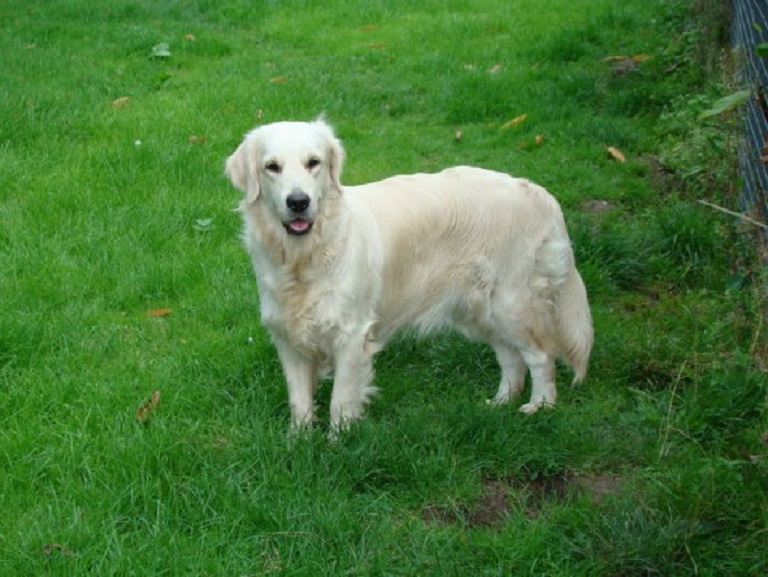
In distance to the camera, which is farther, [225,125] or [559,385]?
[225,125]

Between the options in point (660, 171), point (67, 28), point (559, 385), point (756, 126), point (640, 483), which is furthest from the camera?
point (67, 28)

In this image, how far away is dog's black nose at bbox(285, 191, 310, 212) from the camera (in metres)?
3.53

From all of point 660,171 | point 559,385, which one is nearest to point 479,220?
point 559,385

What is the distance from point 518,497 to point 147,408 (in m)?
1.48

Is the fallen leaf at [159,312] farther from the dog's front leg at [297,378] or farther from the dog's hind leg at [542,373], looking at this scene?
the dog's hind leg at [542,373]

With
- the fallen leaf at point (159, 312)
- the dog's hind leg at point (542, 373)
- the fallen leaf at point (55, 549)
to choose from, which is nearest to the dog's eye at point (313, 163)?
the dog's hind leg at point (542, 373)

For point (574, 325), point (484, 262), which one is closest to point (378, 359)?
point (484, 262)

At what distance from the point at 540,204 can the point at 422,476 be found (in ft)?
4.29

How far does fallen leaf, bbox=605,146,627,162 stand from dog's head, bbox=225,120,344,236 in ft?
11.2

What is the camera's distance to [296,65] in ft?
28.9

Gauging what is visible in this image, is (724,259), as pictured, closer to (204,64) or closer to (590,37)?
(590,37)

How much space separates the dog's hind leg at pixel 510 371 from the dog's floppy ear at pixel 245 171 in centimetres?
126

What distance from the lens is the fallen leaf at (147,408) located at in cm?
379

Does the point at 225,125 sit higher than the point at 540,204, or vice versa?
the point at 540,204
